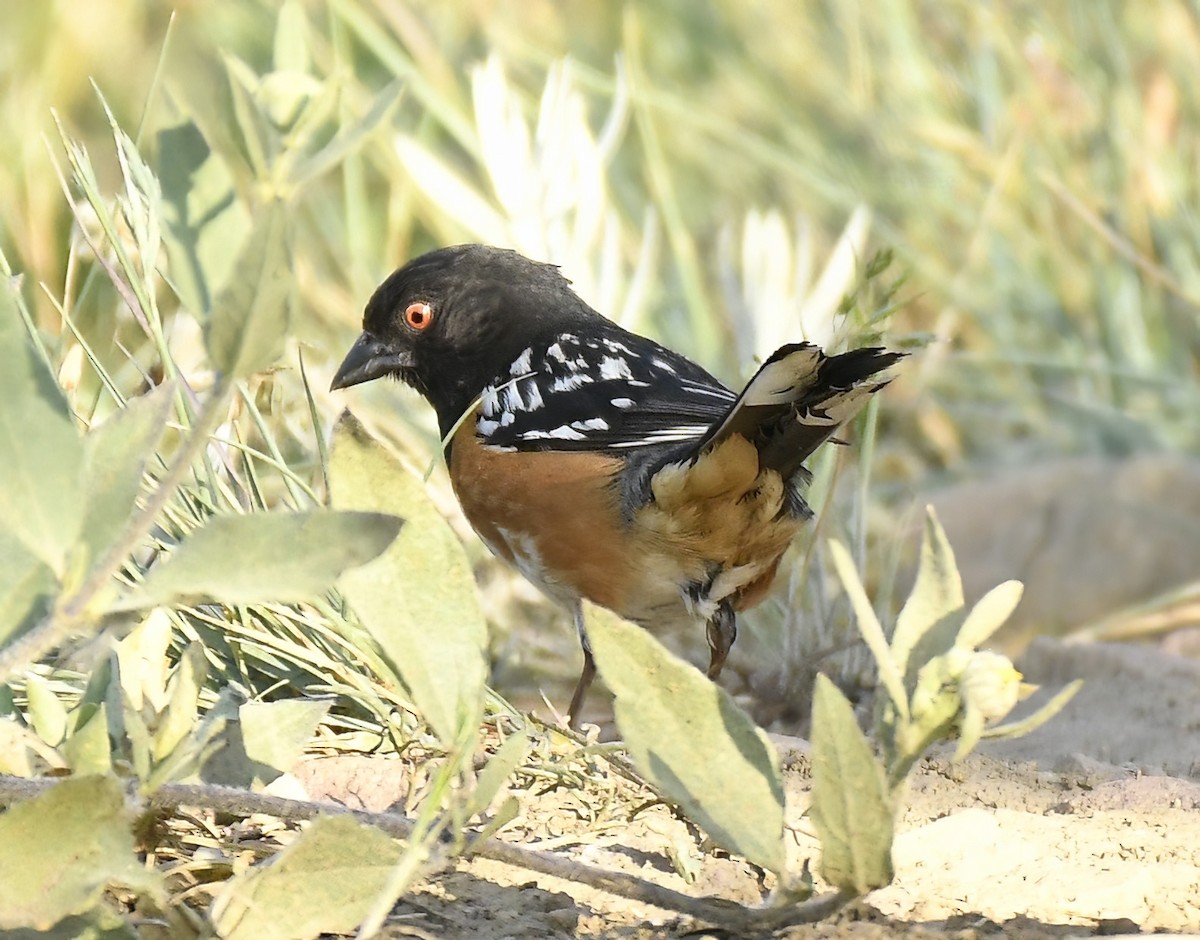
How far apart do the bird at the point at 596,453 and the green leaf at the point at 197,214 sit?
1.13 metres

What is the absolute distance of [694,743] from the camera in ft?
4.48

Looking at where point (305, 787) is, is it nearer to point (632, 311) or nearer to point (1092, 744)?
point (1092, 744)

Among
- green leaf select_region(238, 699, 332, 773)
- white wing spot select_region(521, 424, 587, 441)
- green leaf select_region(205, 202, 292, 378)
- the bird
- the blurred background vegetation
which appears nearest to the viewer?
green leaf select_region(205, 202, 292, 378)

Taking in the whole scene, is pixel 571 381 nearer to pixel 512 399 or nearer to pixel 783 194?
pixel 512 399

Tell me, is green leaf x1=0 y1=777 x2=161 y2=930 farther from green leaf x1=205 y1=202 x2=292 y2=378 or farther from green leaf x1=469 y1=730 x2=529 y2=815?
green leaf x1=205 y1=202 x2=292 y2=378

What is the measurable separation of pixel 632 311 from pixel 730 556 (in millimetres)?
918

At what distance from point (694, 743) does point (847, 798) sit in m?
0.15

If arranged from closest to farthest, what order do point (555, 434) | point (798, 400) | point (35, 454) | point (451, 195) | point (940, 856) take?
point (35, 454) < point (940, 856) < point (798, 400) < point (555, 434) < point (451, 195)

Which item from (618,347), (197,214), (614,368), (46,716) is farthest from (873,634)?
(618,347)

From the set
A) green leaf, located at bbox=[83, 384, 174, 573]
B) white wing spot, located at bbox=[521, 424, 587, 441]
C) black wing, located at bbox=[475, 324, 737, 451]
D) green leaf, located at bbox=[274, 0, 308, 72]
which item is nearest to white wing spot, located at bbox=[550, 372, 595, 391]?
black wing, located at bbox=[475, 324, 737, 451]

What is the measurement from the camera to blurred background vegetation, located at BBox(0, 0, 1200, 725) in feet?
10.7

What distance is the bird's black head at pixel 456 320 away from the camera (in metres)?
3.25

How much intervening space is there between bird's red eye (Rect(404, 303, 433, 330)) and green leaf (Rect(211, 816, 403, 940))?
2.01 metres

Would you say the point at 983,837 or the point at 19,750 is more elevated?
the point at 19,750
